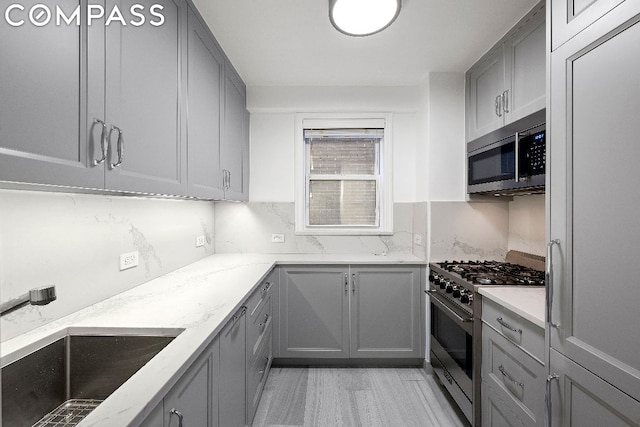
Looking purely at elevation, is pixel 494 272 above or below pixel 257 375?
above

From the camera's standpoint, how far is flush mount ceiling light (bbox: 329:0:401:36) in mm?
1819

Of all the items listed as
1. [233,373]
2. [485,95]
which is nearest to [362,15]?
[485,95]

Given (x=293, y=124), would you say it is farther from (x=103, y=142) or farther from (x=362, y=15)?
(x=103, y=142)

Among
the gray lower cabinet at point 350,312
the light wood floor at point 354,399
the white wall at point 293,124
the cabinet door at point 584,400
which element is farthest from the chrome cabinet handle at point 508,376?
the white wall at point 293,124

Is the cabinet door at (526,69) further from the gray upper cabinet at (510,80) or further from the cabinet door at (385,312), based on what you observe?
the cabinet door at (385,312)

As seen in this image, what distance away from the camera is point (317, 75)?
112 inches

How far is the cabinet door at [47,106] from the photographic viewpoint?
0.78m

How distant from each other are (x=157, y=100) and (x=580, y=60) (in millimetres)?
1576

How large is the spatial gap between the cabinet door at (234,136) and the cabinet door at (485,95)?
1859 mm

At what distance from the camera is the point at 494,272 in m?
2.26

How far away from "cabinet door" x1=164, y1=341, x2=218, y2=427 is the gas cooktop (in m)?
1.51

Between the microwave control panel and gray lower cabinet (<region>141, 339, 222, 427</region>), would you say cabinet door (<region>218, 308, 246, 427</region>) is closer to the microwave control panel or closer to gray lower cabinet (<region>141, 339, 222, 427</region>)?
gray lower cabinet (<region>141, 339, 222, 427</region>)

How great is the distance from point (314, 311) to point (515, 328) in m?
1.59

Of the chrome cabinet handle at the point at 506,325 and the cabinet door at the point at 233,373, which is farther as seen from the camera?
the chrome cabinet handle at the point at 506,325
